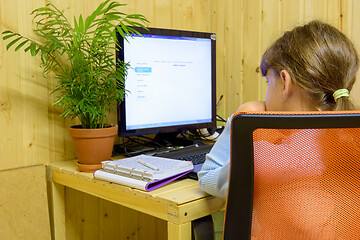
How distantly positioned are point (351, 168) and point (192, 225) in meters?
0.46

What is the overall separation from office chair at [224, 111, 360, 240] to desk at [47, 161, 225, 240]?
8.1 inches

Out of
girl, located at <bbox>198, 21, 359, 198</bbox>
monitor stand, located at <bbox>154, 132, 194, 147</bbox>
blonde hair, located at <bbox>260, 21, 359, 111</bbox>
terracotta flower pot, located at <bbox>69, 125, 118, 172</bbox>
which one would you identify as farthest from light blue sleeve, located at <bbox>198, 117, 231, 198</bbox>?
monitor stand, located at <bbox>154, 132, 194, 147</bbox>

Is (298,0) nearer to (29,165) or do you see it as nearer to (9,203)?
(29,165)

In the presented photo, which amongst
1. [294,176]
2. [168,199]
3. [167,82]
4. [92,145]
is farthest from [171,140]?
[294,176]

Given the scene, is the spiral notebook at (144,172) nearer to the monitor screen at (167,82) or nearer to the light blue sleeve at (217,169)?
the light blue sleeve at (217,169)

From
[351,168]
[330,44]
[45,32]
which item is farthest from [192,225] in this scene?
[45,32]

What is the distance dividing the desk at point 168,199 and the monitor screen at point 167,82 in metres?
0.26

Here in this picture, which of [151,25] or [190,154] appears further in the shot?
[151,25]

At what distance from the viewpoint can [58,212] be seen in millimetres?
1526

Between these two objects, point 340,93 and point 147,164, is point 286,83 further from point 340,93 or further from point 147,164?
point 147,164

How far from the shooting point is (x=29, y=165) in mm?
1451

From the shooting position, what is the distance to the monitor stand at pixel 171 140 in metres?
1.68

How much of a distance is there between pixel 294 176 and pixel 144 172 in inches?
19.4

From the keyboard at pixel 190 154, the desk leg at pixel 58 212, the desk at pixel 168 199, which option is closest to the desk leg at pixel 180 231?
the desk at pixel 168 199
